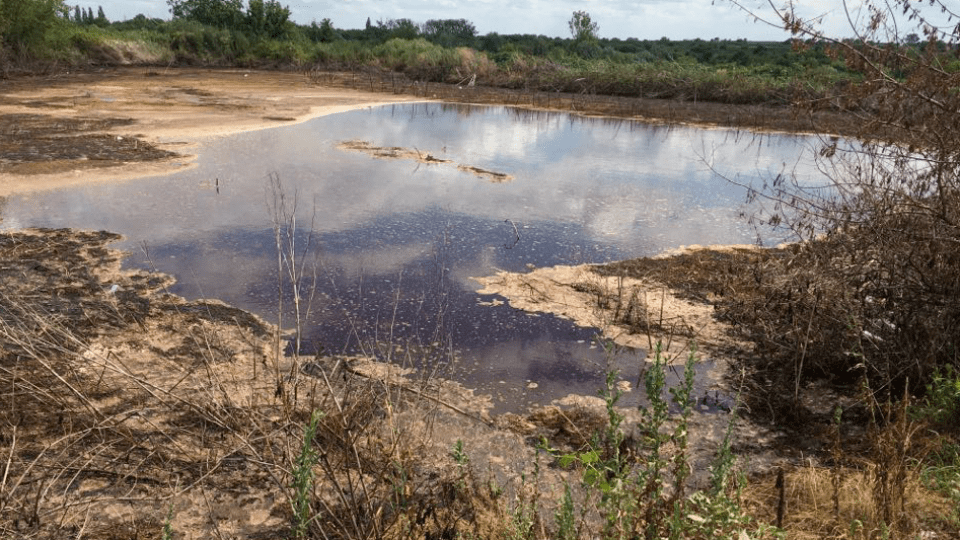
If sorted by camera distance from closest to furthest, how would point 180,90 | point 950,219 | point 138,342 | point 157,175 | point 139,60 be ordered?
point 950,219, point 138,342, point 157,175, point 180,90, point 139,60

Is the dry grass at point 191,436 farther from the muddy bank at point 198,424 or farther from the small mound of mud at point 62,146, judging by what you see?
the small mound of mud at point 62,146

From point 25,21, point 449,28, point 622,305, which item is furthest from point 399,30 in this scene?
point 622,305

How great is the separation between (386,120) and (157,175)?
27.7 ft

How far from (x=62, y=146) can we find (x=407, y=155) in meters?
6.19

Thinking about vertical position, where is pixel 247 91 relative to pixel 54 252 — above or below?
above

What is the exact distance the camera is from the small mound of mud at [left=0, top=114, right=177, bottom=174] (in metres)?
11.3

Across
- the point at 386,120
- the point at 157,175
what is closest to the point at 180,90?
the point at 386,120

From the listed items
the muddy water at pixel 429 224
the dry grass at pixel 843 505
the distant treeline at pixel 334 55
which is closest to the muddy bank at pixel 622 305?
the muddy water at pixel 429 224

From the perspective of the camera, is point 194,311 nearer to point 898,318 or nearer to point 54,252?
point 54,252

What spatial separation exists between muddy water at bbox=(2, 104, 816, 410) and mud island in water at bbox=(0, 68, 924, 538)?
36cm

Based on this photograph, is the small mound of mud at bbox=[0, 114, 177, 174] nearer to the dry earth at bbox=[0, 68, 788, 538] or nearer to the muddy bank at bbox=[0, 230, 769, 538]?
the dry earth at bbox=[0, 68, 788, 538]

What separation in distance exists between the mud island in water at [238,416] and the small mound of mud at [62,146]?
126 centimetres

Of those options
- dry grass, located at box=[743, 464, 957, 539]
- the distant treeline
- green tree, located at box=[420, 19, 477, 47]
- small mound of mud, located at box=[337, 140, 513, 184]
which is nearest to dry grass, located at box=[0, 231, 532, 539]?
dry grass, located at box=[743, 464, 957, 539]

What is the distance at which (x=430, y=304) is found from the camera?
21.4 ft
